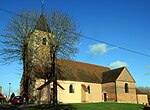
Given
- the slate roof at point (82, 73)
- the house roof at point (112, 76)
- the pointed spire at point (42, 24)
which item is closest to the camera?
the pointed spire at point (42, 24)

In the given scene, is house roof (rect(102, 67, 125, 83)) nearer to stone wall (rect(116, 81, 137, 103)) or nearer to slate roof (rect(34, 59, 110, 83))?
slate roof (rect(34, 59, 110, 83))

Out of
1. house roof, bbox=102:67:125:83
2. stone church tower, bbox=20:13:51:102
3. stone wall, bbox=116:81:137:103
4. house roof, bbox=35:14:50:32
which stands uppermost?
house roof, bbox=35:14:50:32

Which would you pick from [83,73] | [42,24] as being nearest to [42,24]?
[42,24]

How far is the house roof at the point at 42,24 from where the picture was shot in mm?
31122

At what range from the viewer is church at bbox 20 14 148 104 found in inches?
1257

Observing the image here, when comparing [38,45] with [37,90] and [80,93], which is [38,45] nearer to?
[37,90]

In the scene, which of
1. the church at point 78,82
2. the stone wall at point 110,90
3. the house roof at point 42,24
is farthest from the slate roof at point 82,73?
the house roof at point 42,24

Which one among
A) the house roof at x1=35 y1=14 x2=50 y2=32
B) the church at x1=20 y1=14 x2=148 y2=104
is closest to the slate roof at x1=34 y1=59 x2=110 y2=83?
the church at x1=20 y1=14 x2=148 y2=104

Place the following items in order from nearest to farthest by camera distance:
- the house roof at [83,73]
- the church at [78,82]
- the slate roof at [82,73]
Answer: the church at [78,82], the slate roof at [82,73], the house roof at [83,73]

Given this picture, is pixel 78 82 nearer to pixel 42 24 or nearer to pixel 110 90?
pixel 110 90

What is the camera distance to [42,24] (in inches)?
1262

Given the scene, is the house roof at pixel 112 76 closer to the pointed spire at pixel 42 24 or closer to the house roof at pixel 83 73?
the house roof at pixel 83 73

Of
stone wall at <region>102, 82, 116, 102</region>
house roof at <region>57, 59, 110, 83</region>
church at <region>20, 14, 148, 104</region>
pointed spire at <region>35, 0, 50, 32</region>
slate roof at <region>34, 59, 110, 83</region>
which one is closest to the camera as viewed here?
pointed spire at <region>35, 0, 50, 32</region>

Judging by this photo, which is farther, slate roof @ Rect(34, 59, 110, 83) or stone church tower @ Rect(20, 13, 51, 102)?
slate roof @ Rect(34, 59, 110, 83)
